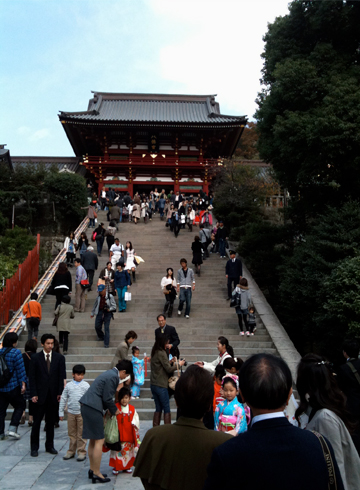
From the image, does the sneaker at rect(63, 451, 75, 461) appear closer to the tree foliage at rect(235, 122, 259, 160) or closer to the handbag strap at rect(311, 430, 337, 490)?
the handbag strap at rect(311, 430, 337, 490)

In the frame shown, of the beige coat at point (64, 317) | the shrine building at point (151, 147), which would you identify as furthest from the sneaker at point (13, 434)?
the shrine building at point (151, 147)

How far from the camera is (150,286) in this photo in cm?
1456

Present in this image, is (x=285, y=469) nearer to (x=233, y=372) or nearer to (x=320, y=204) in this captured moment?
(x=233, y=372)

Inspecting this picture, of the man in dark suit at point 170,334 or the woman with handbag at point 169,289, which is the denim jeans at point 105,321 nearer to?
the woman with handbag at point 169,289

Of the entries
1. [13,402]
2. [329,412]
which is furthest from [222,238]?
[329,412]

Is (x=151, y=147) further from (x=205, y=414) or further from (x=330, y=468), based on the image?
(x=330, y=468)

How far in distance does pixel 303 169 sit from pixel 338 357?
4.96 metres

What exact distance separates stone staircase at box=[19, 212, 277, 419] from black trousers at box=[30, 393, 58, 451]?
2066mm

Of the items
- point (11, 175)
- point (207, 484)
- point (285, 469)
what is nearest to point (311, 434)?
point (285, 469)

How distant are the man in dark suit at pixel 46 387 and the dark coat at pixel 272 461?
190 inches

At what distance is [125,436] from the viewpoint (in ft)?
18.0

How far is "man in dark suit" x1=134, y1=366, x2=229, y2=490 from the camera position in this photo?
2.39 meters

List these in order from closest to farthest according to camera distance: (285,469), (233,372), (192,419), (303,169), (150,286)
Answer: (285,469) → (192,419) → (233,372) → (303,169) → (150,286)

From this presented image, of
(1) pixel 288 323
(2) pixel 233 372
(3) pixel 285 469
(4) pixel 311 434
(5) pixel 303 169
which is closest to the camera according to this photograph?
(3) pixel 285 469
